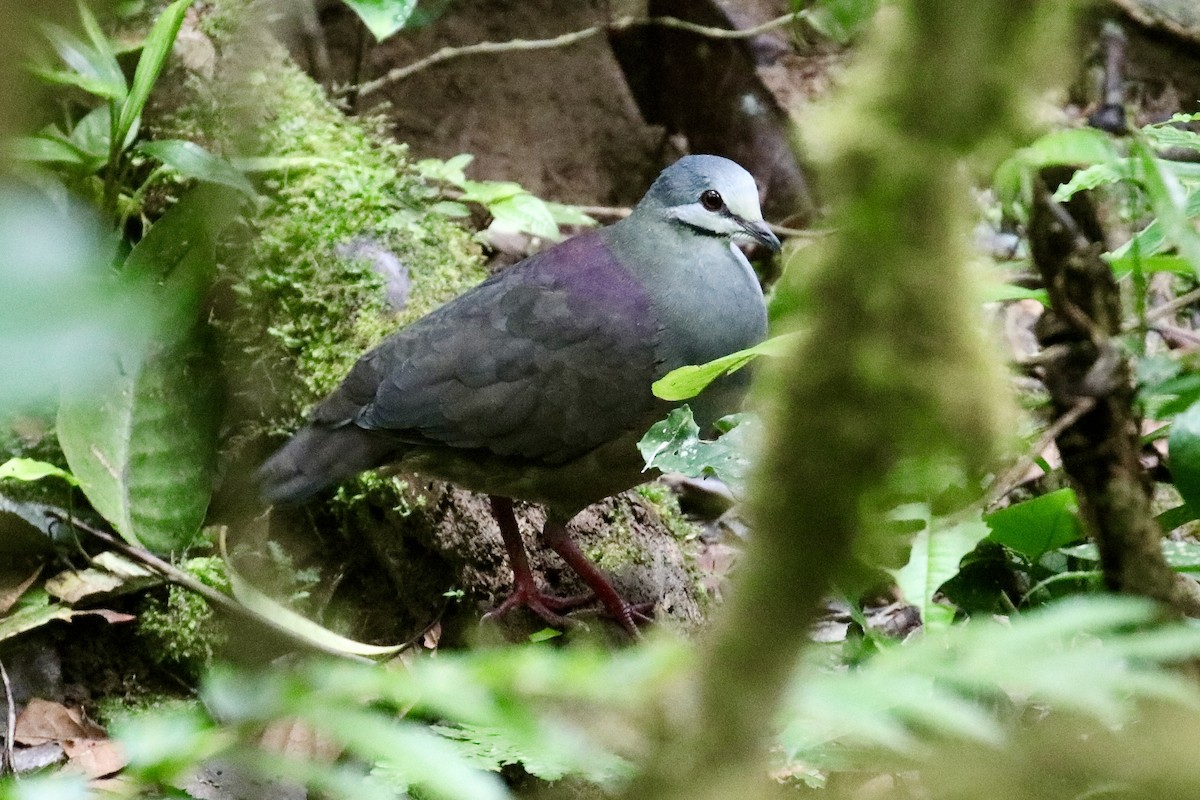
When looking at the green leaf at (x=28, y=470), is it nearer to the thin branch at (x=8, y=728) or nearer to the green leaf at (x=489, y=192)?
the thin branch at (x=8, y=728)

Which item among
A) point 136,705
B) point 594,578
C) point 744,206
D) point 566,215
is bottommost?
point 136,705

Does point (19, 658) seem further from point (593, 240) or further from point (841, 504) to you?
point (841, 504)

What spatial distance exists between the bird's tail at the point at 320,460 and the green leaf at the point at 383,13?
1352 millimetres

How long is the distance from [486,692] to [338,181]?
337 cm

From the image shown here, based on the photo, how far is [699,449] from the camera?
91.5 inches

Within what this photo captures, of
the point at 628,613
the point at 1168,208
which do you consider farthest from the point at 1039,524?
the point at 628,613

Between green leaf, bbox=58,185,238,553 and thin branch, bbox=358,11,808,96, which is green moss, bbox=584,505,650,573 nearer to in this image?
green leaf, bbox=58,185,238,553

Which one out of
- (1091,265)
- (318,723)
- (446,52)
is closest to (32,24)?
(318,723)

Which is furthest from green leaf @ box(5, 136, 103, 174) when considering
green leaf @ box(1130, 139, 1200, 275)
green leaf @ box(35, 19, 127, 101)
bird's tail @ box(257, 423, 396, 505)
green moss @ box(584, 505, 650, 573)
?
green leaf @ box(1130, 139, 1200, 275)

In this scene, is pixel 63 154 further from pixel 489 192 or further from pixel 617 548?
pixel 617 548

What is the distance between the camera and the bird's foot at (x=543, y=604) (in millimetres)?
3000

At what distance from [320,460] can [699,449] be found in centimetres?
121

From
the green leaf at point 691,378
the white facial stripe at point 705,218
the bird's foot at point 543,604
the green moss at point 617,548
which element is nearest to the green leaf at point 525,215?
the white facial stripe at point 705,218

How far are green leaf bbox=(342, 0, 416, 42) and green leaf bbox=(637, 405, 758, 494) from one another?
6.20ft
